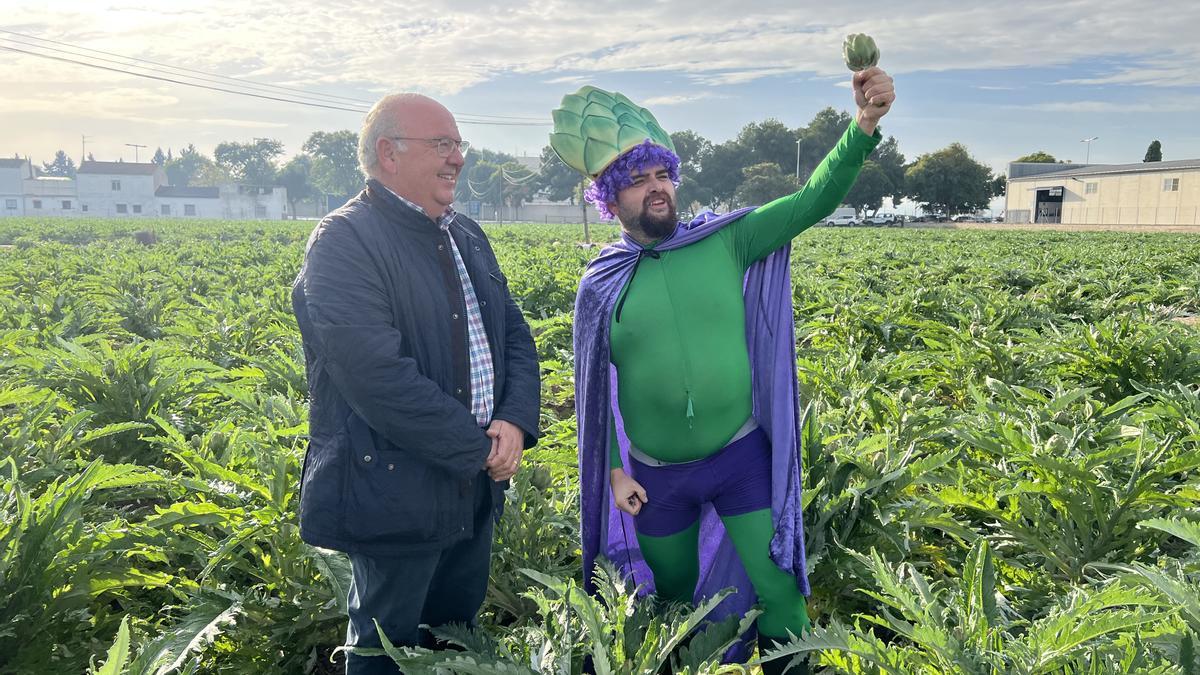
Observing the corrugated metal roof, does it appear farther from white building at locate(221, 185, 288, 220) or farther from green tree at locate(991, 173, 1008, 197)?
white building at locate(221, 185, 288, 220)

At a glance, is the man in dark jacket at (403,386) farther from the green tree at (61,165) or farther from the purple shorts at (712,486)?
the green tree at (61,165)

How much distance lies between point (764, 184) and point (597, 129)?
2867 inches

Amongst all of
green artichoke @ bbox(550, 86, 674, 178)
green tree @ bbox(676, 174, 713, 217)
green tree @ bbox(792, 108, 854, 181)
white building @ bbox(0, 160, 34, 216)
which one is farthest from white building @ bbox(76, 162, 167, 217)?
green artichoke @ bbox(550, 86, 674, 178)

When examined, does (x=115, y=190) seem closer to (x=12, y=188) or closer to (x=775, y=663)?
(x=12, y=188)

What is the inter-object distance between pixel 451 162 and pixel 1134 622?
7.24 ft

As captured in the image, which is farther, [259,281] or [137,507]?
[259,281]

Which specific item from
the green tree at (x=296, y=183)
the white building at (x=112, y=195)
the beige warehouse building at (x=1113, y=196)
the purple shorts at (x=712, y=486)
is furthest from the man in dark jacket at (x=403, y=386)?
the green tree at (x=296, y=183)

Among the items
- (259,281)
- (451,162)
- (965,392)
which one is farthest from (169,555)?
(259,281)

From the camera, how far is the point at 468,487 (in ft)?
7.98

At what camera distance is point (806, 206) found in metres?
2.64

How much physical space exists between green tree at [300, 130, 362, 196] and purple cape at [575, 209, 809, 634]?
111541mm

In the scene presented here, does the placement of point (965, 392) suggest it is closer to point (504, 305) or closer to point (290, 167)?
point (504, 305)

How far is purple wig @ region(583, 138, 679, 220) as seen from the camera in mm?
2752

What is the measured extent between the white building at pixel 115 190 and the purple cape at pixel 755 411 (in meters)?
107
